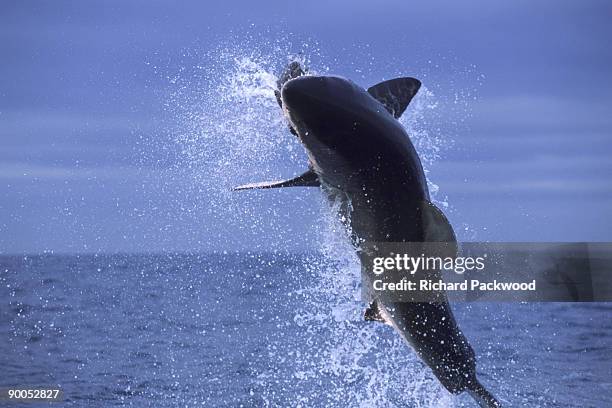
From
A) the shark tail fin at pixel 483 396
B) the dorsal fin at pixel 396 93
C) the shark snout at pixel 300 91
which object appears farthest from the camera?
the shark tail fin at pixel 483 396

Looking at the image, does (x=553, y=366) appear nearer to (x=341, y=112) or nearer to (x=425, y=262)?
(x=425, y=262)

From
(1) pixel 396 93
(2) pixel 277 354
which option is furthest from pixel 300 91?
(2) pixel 277 354

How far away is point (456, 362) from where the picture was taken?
6.85 m

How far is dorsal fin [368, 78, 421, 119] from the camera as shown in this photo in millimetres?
6379

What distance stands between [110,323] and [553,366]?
14.4 metres

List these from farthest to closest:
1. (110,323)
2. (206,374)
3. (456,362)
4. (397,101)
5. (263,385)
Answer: (110,323) < (206,374) < (263,385) < (456,362) < (397,101)

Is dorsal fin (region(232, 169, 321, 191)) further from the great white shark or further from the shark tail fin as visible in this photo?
the shark tail fin

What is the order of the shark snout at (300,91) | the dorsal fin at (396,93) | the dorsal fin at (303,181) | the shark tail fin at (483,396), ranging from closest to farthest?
the shark snout at (300,91), the dorsal fin at (303,181), the dorsal fin at (396,93), the shark tail fin at (483,396)

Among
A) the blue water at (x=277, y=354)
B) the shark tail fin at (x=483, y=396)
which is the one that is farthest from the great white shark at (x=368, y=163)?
the blue water at (x=277, y=354)

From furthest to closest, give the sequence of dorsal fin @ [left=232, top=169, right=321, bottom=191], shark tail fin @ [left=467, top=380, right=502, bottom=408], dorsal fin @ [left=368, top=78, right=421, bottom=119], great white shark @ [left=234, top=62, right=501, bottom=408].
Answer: shark tail fin @ [left=467, top=380, right=502, bottom=408] → dorsal fin @ [left=368, top=78, right=421, bottom=119] → dorsal fin @ [left=232, top=169, right=321, bottom=191] → great white shark @ [left=234, top=62, right=501, bottom=408]

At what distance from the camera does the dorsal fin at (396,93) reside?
6.38 metres

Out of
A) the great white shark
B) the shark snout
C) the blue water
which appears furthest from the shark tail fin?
the shark snout

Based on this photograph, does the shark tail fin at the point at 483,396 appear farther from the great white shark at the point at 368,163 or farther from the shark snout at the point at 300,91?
the shark snout at the point at 300,91

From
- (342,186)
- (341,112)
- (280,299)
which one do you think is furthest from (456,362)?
(280,299)
